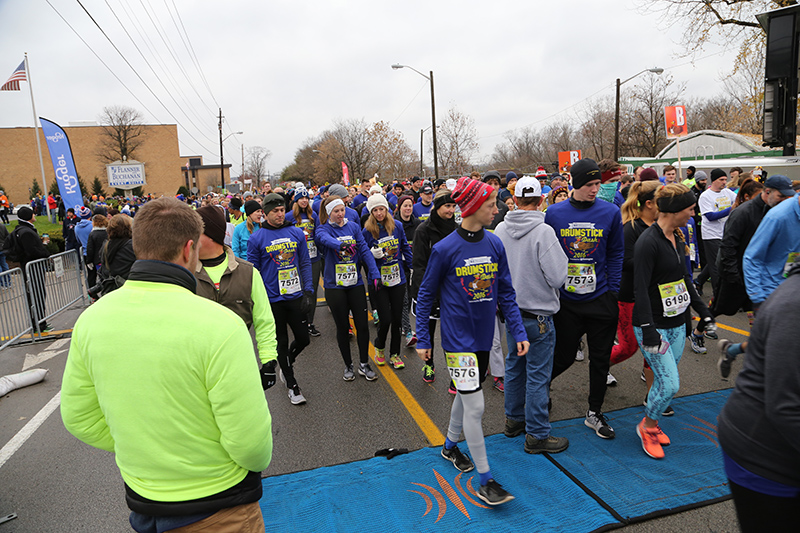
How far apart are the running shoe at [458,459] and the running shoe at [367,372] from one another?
1.99m

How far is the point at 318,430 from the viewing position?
15.1ft

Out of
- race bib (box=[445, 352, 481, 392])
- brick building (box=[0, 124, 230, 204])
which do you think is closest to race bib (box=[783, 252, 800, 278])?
race bib (box=[445, 352, 481, 392])

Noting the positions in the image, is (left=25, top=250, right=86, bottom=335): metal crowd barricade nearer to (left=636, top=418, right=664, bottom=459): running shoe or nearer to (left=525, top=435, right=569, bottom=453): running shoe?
(left=525, top=435, right=569, bottom=453): running shoe

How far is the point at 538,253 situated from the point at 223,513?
2834 millimetres

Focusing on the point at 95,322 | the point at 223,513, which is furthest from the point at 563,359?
the point at 95,322

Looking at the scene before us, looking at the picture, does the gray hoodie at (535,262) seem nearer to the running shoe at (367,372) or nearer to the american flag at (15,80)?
the running shoe at (367,372)

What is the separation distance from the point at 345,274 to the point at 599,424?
2998 mm

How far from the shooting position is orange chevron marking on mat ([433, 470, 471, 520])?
3.34m

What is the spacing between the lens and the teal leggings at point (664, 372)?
3752 millimetres

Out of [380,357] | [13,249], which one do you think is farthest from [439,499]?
[13,249]

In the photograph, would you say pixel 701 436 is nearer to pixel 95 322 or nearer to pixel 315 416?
pixel 315 416

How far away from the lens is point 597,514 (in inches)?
125

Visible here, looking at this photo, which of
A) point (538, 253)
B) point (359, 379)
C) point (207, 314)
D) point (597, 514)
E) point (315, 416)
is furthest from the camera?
point (359, 379)

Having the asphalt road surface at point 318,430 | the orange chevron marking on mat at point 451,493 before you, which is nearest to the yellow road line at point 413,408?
the asphalt road surface at point 318,430
